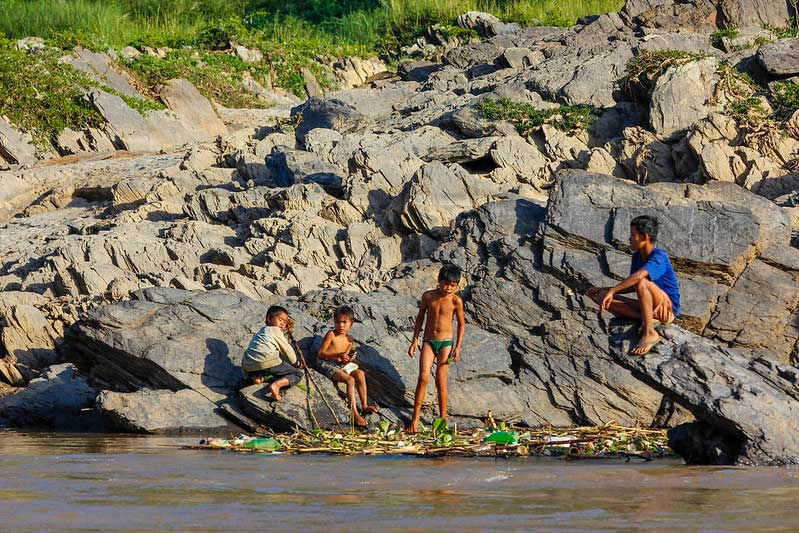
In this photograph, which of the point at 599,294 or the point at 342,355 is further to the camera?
the point at 342,355

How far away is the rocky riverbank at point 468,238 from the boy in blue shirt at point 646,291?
160 millimetres

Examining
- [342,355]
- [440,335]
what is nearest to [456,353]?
[440,335]

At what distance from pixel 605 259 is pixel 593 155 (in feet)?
17.7

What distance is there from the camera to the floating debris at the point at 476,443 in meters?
8.70

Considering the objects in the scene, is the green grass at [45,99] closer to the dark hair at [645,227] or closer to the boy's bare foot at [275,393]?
the boy's bare foot at [275,393]

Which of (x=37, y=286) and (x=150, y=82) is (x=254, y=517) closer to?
(x=37, y=286)

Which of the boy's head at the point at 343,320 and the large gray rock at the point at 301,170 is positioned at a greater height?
the large gray rock at the point at 301,170

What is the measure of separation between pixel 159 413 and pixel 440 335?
8.77ft

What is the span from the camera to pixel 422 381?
10086mm

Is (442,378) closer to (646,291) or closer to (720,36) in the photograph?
(646,291)

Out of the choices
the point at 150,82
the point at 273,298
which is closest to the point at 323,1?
the point at 150,82

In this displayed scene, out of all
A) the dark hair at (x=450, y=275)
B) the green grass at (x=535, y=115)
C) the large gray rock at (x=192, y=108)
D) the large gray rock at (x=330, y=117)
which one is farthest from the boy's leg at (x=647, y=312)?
the large gray rock at (x=192, y=108)

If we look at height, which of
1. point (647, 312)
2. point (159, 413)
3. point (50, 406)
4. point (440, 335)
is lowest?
point (50, 406)

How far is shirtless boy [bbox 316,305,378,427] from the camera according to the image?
34.3 ft
